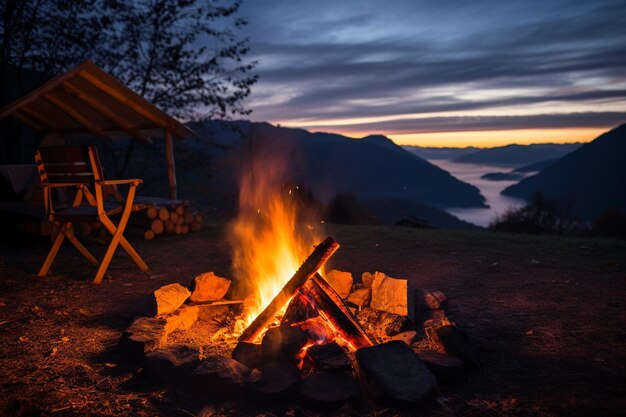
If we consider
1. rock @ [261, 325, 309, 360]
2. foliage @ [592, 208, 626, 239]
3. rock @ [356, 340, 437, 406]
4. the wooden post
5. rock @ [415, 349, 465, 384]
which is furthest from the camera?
foliage @ [592, 208, 626, 239]

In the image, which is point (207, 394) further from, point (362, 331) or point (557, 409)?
point (557, 409)

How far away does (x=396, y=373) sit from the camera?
8.69ft

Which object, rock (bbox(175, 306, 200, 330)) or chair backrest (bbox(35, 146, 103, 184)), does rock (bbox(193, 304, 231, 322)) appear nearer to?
rock (bbox(175, 306, 200, 330))

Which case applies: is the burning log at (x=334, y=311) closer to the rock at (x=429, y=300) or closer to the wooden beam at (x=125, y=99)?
the rock at (x=429, y=300)

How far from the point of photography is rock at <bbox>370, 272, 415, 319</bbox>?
150 inches

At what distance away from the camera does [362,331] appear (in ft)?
10.6

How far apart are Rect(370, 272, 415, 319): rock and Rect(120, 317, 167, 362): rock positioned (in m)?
1.94

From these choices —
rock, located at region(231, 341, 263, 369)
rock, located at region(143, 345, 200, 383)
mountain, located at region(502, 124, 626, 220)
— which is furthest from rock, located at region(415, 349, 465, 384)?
mountain, located at region(502, 124, 626, 220)

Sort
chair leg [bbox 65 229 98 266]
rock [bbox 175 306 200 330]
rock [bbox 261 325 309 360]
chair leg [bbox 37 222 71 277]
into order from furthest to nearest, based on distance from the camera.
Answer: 1. chair leg [bbox 65 229 98 266]
2. chair leg [bbox 37 222 71 277]
3. rock [bbox 175 306 200 330]
4. rock [bbox 261 325 309 360]

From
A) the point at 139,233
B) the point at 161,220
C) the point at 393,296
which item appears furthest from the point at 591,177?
the point at 393,296

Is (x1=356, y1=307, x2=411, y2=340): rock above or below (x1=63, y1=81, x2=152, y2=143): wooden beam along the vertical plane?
below

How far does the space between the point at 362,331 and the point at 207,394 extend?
123 cm

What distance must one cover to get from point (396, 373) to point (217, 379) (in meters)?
1.15

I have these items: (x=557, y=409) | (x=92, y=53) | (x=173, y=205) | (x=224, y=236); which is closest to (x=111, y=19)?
(x=92, y=53)
